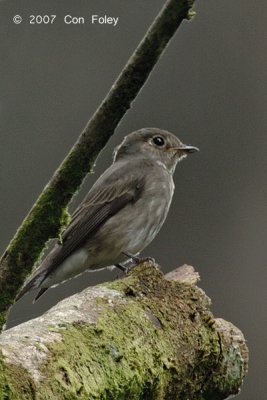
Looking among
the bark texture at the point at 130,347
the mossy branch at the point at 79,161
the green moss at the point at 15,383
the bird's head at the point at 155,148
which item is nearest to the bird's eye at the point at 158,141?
the bird's head at the point at 155,148

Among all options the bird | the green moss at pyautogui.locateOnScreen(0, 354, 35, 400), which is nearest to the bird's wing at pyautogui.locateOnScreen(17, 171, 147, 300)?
the bird

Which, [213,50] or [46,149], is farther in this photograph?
[213,50]

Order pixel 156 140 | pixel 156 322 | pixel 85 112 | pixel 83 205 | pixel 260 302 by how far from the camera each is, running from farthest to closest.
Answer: pixel 85 112
pixel 260 302
pixel 156 140
pixel 83 205
pixel 156 322

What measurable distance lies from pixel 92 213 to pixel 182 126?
15.9 ft

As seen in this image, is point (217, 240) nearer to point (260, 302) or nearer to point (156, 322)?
point (260, 302)

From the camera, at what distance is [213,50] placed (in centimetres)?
1175

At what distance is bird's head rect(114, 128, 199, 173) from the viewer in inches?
263

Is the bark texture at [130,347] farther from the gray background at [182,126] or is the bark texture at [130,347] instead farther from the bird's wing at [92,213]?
the gray background at [182,126]

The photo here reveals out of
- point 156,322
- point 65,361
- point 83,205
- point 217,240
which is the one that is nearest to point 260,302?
point 217,240

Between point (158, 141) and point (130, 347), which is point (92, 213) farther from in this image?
point (130, 347)

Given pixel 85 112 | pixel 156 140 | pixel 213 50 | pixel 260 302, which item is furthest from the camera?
pixel 213 50

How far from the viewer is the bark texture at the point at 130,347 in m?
3.15

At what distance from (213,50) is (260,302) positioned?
331 cm

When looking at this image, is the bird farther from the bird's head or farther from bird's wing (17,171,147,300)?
the bird's head
